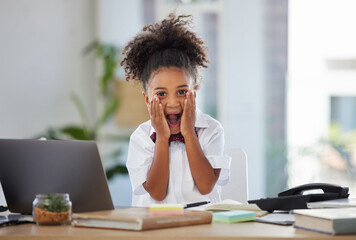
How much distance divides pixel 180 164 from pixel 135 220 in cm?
80

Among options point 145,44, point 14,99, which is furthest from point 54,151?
point 14,99

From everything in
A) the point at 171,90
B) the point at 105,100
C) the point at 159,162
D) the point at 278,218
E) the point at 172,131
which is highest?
the point at 105,100

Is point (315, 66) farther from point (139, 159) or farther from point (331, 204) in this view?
point (331, 204)

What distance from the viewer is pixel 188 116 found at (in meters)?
1.87

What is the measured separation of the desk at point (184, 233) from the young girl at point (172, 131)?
25.2 inches

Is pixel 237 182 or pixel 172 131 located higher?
pixel 172 131

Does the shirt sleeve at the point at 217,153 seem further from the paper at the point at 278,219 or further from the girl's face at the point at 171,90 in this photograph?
the paper at the point at 278,219

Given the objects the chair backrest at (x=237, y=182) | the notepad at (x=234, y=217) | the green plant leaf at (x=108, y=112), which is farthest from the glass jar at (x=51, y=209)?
the green plant leaf at (x=108, y=112)

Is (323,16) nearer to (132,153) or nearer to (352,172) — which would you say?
(352,172)

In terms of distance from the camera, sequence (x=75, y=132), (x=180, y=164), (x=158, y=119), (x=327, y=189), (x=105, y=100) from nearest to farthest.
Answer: (x=327, y=189)
(x=158, y=119)
(x=180, y=164)
(x=75, y=132)
(x=105, y=100)

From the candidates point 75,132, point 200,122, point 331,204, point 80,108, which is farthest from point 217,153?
point 80,108

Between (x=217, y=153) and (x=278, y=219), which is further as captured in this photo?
(x=217, y=153)

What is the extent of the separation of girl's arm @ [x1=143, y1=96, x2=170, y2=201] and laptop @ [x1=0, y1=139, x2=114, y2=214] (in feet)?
1.59

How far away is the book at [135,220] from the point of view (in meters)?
1.17
